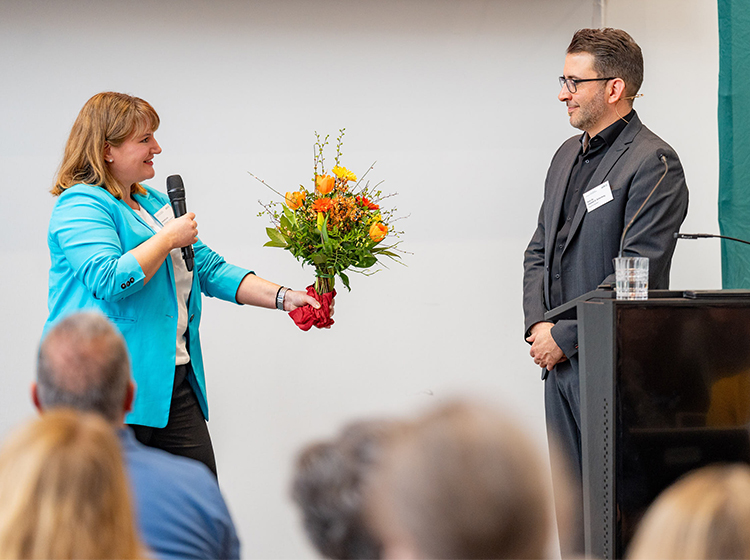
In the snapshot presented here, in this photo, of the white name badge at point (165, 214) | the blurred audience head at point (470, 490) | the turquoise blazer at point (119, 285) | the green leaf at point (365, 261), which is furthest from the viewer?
the white name badge at point (165, 214)

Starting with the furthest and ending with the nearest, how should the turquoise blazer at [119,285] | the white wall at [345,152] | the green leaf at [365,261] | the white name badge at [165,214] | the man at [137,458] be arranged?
1. the white wall at [345,152]
2. the white name badge at [165,214]
3. the green leaf at [365,261]
4. the turquoise blazer at [119,285]
5. the man at [137,458]

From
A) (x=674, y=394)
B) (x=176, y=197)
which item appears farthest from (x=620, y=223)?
(x=176, y=197)

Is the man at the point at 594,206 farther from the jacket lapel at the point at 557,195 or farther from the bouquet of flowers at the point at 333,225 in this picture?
the bouquet of flowers at the point at 333,225

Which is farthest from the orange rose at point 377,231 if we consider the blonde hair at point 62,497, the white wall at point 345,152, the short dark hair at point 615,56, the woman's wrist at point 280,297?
the blonde hair at point 62,497

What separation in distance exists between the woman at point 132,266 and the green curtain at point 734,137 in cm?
212

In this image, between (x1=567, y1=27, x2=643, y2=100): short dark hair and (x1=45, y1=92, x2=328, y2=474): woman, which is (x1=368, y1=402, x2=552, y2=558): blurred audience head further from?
(x1=567, y1=27, x2=643, y2=100): short dark hair

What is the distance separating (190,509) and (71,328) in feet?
1.44

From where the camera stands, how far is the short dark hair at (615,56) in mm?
2688

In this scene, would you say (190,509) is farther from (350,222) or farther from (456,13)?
(456,13)

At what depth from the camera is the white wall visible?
3.58 meters

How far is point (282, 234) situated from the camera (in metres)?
2.53

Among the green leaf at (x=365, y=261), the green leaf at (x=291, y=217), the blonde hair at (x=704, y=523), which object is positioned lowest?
the blonde hair at (x=704, y=523)

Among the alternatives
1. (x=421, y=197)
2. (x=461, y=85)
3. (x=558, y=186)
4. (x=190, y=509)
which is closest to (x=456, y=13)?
(x=461, y=85)

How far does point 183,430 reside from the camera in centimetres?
246
